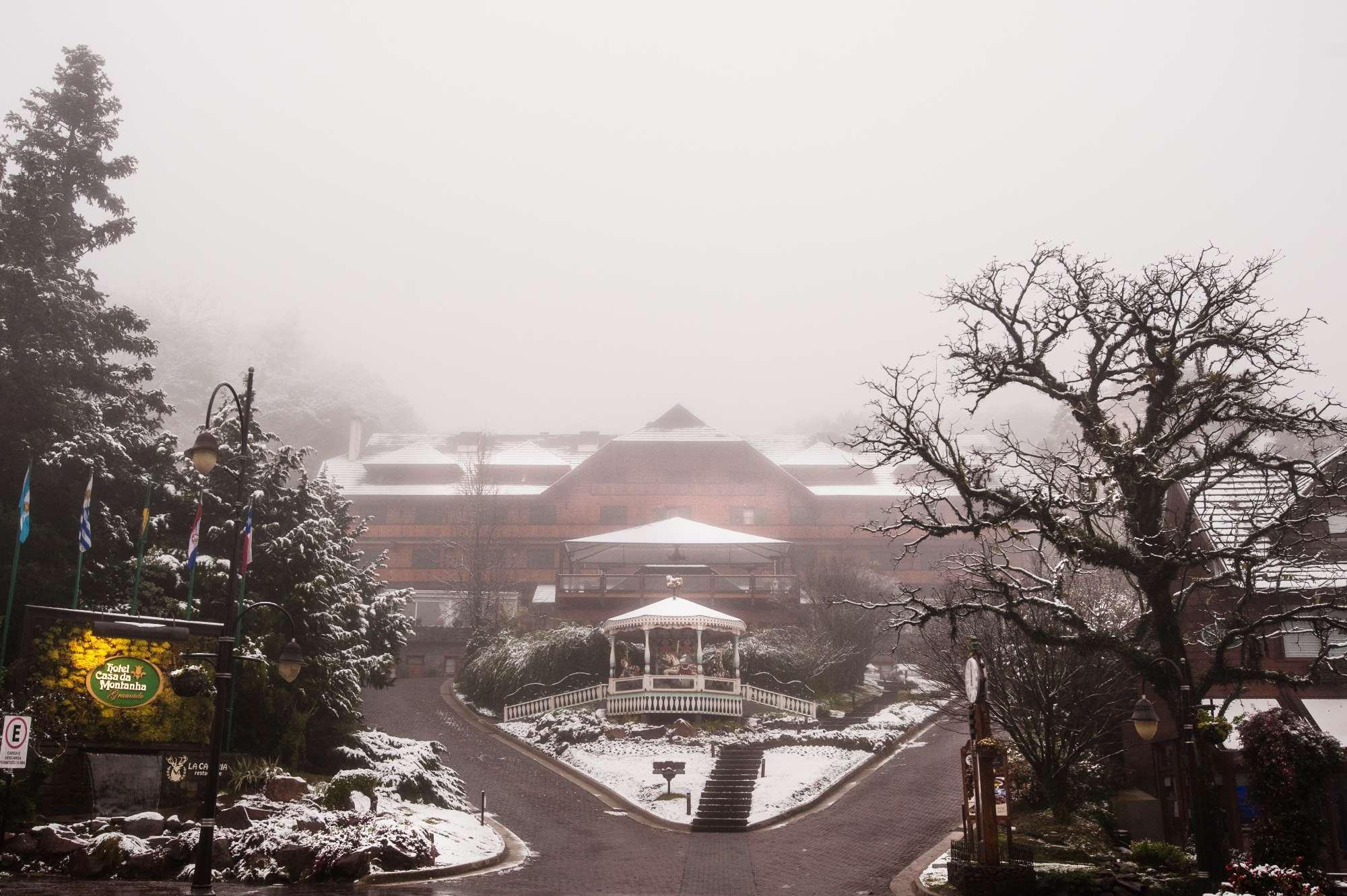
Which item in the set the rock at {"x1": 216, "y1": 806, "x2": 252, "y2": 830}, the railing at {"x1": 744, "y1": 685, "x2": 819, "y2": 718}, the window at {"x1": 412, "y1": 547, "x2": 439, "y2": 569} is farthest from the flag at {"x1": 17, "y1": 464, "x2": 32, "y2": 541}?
the window at {"x1": 412, "y1": 547, "x2": 439, "y2": 569}

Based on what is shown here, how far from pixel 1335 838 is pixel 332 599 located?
2043cm

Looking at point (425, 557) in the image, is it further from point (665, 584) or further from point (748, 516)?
point (665, 584)

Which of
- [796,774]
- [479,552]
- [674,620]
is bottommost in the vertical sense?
[796,774]

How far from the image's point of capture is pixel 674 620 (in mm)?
32219

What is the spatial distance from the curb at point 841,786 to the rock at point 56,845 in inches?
489

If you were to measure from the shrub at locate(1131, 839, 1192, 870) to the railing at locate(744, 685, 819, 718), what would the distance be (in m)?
14.9

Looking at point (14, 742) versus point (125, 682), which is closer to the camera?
point (14, 742)

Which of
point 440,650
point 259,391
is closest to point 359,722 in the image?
point 440,650

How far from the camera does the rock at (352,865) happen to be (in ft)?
54.7

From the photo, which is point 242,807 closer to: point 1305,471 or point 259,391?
point 1305,471

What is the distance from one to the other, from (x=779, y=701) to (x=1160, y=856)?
1586 cm

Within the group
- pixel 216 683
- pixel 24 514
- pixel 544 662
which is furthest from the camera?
pixel 544 662

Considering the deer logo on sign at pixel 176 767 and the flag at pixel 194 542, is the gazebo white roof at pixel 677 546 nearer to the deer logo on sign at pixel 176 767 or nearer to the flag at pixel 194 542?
the flag at pixel 194 542

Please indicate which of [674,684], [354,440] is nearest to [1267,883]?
[674,684]
